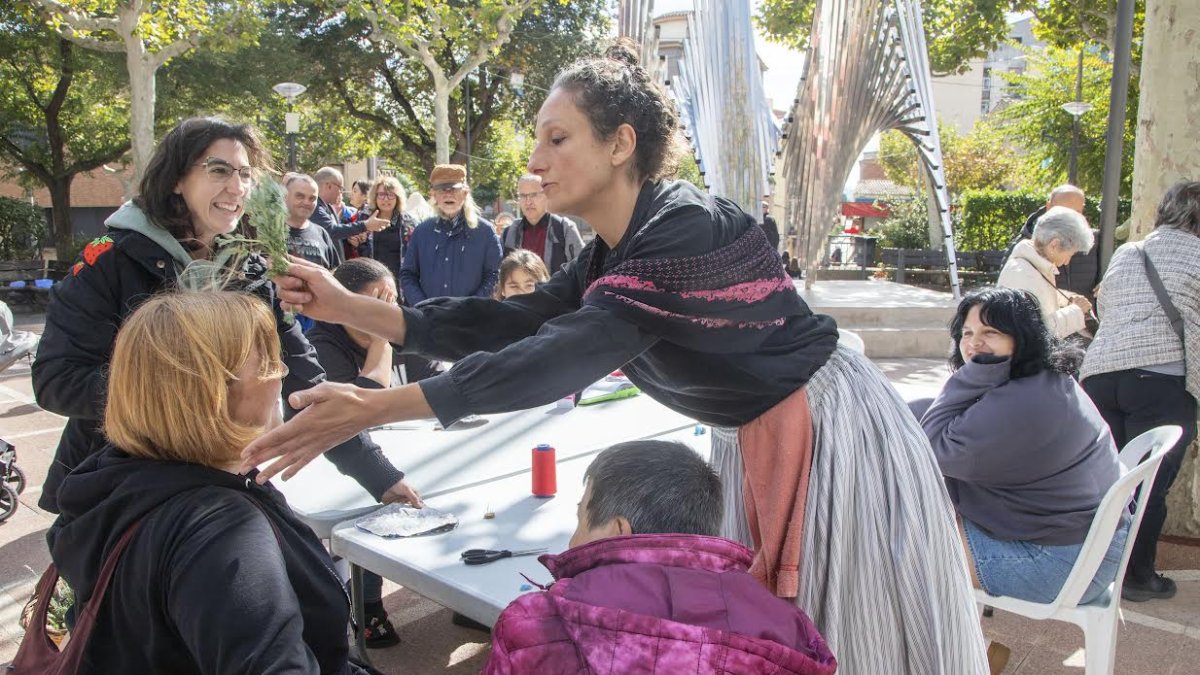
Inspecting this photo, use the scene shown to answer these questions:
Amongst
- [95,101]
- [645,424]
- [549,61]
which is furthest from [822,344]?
[549,61]

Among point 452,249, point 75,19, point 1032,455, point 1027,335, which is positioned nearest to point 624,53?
point 1027,335

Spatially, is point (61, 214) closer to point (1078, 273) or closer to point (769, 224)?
point (769, 224)

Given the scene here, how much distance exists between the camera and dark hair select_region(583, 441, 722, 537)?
1.53 metres

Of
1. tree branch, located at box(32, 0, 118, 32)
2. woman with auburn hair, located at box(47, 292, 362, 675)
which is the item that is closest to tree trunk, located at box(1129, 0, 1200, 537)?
woman with auburn hair, located at box(47, 292, 362, 675)

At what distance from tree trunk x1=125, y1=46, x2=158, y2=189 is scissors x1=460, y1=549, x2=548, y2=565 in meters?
13.2

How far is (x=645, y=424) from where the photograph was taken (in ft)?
12.5

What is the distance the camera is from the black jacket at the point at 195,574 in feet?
4.23

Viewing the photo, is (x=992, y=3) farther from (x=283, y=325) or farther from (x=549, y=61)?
(x=283, y=325)

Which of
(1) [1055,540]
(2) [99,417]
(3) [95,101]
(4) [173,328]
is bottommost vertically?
(1) [1055,540]

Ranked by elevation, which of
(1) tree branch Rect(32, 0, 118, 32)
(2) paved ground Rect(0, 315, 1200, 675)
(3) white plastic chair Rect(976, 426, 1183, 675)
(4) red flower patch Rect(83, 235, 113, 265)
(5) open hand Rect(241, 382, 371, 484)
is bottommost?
(2) paved ground Rect(0, 315, 1200, 675)

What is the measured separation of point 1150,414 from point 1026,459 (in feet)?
5.06

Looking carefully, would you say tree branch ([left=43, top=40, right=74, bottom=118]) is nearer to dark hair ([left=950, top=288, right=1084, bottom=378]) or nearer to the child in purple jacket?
dark hair ([left=950, top=288, right=1084, bottom=378])

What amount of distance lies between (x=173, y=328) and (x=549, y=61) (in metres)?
27.3

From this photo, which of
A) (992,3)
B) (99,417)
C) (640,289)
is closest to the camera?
(640,289)
